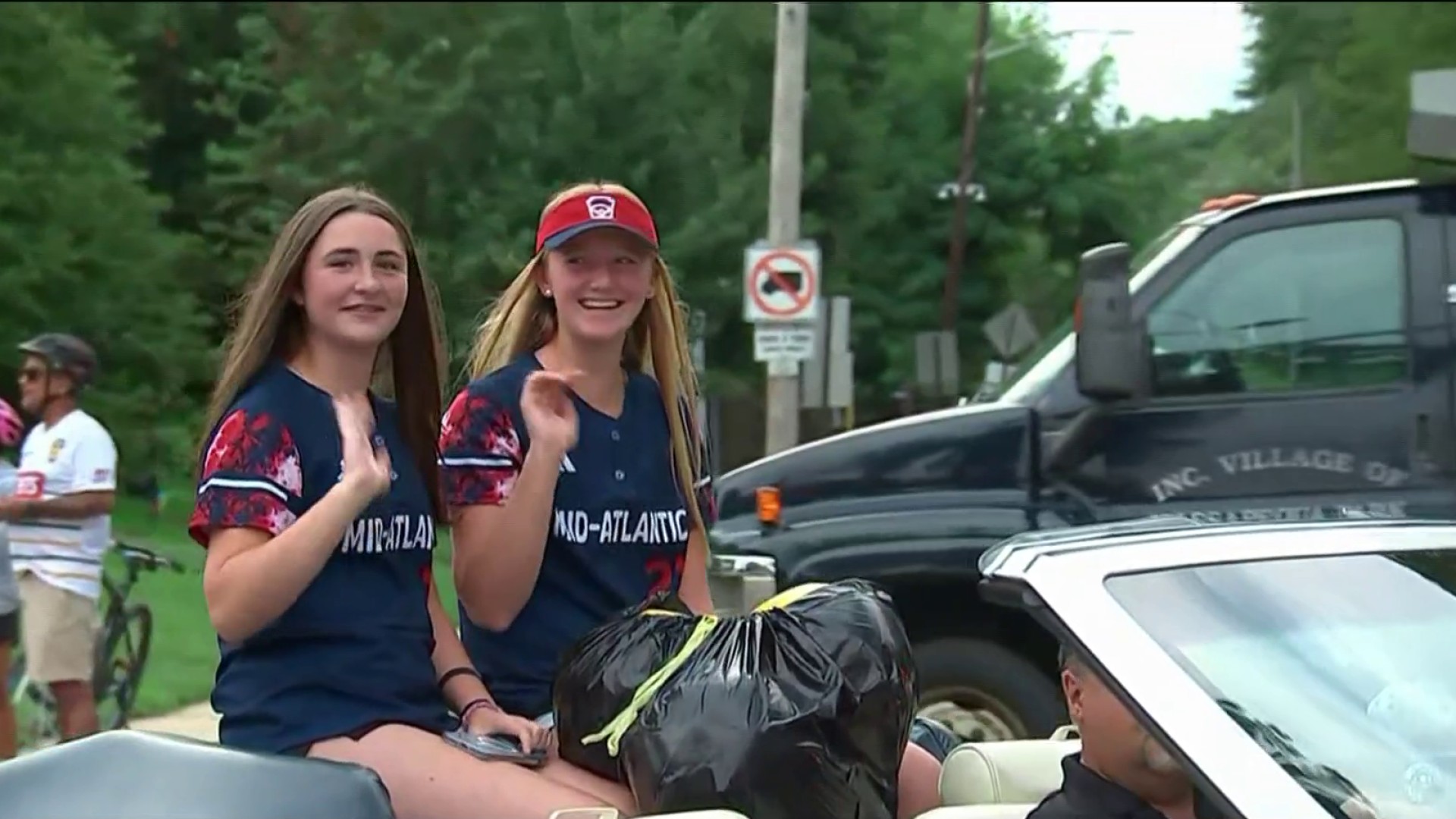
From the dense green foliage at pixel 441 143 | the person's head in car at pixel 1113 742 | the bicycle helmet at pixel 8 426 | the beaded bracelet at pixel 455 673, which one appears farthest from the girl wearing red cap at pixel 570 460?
the dense green foliage at pixel 441 143

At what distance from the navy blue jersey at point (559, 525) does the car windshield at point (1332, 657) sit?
1.29 metres

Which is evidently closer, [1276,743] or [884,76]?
[1276,743]

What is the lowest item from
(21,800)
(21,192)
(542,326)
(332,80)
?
(21,800)

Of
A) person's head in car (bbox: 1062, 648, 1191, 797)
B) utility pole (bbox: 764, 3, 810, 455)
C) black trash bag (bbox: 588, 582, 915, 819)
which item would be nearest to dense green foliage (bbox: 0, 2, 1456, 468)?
utility pole (bbox: 764, 3, 810, 455)

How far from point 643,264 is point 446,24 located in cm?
2388

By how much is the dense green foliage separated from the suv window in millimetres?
13473

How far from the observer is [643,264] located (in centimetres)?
362

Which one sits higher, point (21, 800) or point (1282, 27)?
point (1282, 27)

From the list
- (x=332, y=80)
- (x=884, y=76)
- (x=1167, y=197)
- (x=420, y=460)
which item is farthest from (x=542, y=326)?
(x=1167, y=197)

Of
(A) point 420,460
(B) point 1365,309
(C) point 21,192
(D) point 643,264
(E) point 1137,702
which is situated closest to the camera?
(E) point 1137,702

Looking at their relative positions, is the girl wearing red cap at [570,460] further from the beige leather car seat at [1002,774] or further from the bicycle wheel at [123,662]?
the bicycle wheel at [123,662]

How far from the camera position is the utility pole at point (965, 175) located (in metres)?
33.6

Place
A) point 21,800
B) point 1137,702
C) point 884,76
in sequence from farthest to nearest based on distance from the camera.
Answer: point 884,76 < point 21,800 < point 1137,702

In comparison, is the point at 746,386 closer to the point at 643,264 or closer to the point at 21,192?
the point at 21,192
